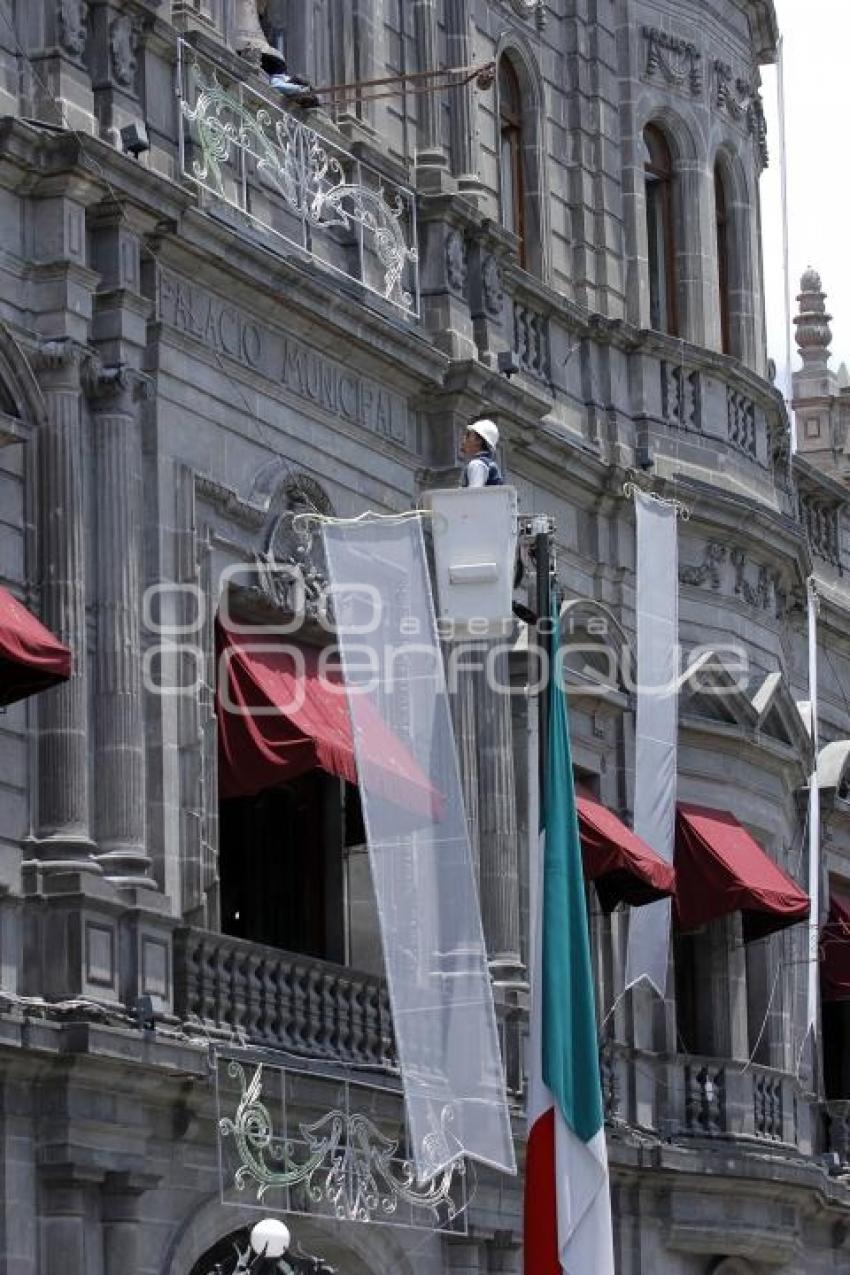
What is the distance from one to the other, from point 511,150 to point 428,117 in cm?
236

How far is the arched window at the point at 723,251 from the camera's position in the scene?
125 feet

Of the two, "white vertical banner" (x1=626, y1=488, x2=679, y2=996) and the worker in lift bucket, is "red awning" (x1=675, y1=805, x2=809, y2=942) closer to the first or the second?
"white vertical banner" (x1=626, y1=488, x2=679, y2=996)

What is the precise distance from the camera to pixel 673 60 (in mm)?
37406

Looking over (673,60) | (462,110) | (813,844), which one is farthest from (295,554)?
(673,60)

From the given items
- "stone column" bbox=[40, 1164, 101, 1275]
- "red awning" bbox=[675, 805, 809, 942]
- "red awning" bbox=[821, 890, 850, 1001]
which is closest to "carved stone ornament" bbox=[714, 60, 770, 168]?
"red awning" bbox=[675, 805, 809, 942]

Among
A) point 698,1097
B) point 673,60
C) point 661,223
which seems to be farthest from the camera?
point 661,223

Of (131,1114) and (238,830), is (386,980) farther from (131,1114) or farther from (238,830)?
(131,1114)

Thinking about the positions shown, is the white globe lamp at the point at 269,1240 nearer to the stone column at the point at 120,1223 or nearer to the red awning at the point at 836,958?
the stone column at the point at 120,1223

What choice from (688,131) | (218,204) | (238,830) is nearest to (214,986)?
(238,830)

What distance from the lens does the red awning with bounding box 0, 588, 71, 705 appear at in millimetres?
24984

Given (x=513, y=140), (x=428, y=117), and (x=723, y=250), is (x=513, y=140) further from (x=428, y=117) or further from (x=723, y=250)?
(x=723, y=250)

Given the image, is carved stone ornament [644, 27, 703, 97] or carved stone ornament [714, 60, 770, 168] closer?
carved stone ornament [644, 27, 703, 97]

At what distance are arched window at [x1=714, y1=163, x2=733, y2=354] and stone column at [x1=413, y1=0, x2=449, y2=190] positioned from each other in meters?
5.20

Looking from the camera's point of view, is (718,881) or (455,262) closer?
(455,262)
